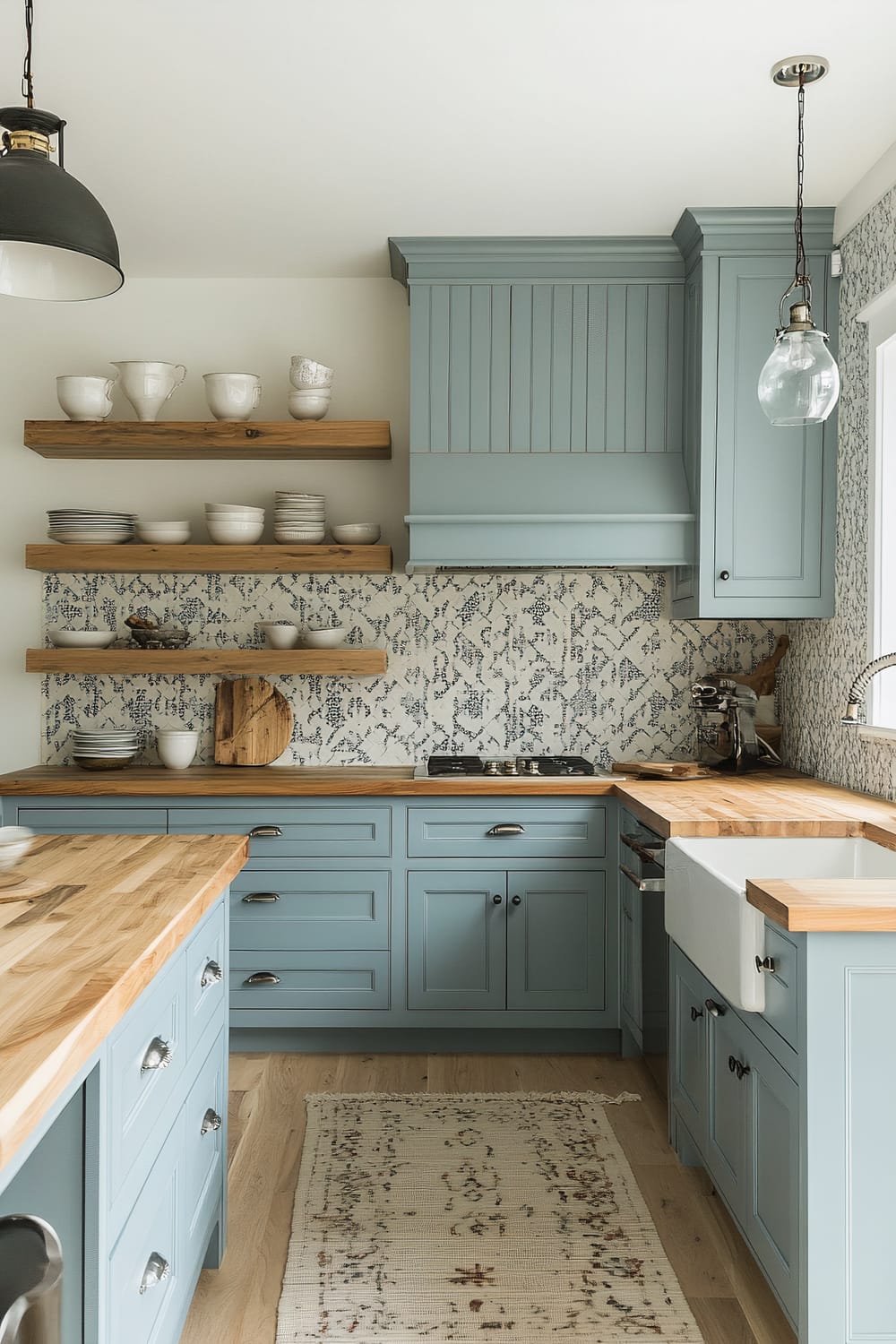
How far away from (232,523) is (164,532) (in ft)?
0.85

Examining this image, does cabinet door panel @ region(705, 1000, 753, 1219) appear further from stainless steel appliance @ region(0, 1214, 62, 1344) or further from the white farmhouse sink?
stainless steel appliance @ region(0, 1214, 62, 1344)

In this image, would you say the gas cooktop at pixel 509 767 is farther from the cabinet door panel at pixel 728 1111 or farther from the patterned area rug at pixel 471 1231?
the cabinet door panel at pixel 728 1111

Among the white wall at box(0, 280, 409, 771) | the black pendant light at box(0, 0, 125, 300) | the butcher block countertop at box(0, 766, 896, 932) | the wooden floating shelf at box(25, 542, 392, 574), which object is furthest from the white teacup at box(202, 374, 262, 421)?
the black pendant light at box(0, 0, 125, 300)

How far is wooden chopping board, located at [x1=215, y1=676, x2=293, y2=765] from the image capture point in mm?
3883

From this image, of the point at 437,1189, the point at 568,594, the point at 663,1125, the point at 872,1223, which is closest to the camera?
the point at 872,1223

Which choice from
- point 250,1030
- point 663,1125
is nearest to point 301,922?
point 250,1030

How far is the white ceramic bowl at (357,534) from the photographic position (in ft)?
12.1

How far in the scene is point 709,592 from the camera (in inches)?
135

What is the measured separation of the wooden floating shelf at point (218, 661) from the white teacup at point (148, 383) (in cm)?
87

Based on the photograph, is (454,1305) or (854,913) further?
(454,1305)

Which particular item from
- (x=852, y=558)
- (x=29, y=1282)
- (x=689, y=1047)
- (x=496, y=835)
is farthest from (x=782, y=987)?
(x=852, y=558)

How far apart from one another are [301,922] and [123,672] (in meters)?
1.13

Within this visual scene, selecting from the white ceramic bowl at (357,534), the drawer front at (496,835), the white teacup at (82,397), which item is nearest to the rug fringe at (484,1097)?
the drawer front at (496,835)

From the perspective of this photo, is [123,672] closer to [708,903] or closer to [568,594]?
[568,594]
